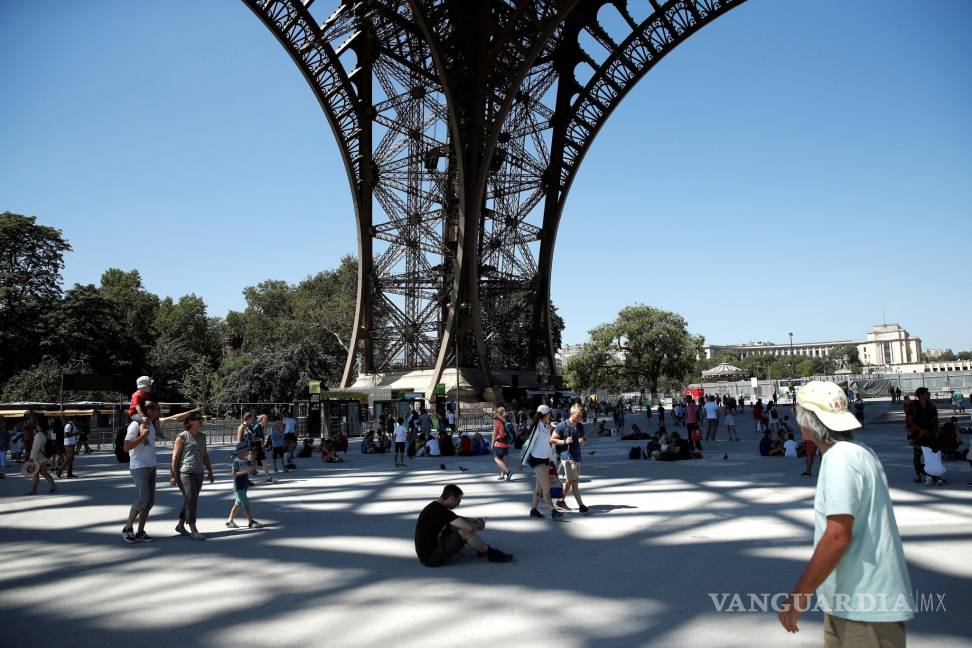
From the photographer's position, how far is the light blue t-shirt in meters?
2.59

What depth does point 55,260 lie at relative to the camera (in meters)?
45.8

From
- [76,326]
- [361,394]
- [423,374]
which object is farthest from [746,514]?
[76,326]

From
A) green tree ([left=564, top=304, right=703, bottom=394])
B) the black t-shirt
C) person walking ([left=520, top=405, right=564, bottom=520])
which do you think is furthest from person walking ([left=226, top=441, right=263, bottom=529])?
green tree ([left=564, top=304, right=703, bottom=394])

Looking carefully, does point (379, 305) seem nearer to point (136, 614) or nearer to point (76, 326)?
point (76, 326)

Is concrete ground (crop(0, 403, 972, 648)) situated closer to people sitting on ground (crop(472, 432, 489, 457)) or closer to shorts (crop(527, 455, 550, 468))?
shorts (crop(527, 455, 550, 468))

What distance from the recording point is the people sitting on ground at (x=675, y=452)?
55.0ft

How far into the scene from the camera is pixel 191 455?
8.64m

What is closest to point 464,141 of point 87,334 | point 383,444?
point 383,444

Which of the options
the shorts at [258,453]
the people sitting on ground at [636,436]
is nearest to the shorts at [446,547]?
the shorts at [258,453]

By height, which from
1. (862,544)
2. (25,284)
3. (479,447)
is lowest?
(479,447)

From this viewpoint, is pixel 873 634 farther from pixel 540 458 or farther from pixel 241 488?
pixel 241 488

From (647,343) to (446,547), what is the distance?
208 ft

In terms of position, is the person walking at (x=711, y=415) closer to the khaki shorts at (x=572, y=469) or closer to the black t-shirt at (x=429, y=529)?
the khaki shorts at (x=572, y=469)

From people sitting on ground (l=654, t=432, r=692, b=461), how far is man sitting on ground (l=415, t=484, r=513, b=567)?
34.9 ft
